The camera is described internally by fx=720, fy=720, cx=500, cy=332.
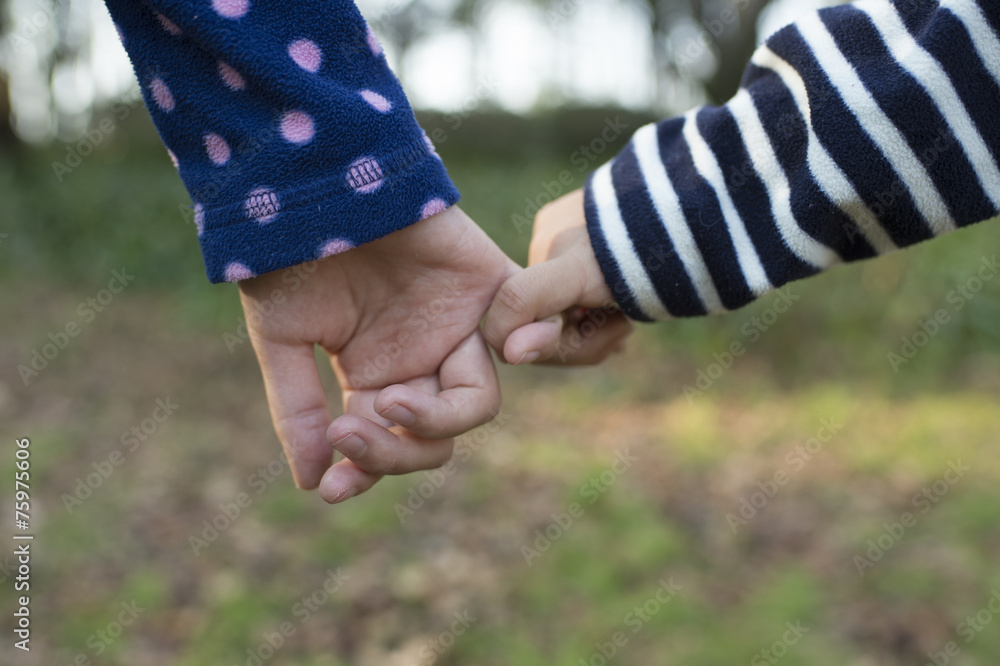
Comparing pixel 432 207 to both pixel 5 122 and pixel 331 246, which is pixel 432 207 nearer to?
pixel 331 246

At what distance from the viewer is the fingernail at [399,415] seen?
116 cm

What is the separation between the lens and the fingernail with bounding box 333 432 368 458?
1.14 meters

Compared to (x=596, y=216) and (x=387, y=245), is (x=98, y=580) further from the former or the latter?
(x=596, y=216)

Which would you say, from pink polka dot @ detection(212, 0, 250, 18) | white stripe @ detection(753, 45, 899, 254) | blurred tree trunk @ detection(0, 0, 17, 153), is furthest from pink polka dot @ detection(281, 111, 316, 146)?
blurred tree trunk @ detection(0, 0, 17, 153)

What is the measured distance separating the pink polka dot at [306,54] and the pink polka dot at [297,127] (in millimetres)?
73

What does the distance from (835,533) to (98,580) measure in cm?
305

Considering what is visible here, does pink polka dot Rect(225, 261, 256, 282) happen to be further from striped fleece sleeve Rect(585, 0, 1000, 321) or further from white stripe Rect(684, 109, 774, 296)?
white stripe Rect(684, 109, 774, 296)

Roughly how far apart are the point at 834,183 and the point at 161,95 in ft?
3.46

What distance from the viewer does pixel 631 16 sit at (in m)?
14.3

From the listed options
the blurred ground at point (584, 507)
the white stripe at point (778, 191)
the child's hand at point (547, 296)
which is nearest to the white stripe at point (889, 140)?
the white stripe at point (778, 191)

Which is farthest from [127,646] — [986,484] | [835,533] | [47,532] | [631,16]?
[631,16]

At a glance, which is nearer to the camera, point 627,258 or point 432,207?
point 432,207

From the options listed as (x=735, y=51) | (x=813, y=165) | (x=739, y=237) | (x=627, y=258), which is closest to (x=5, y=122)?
(x=735, y=51)

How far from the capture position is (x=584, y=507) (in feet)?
10.7
